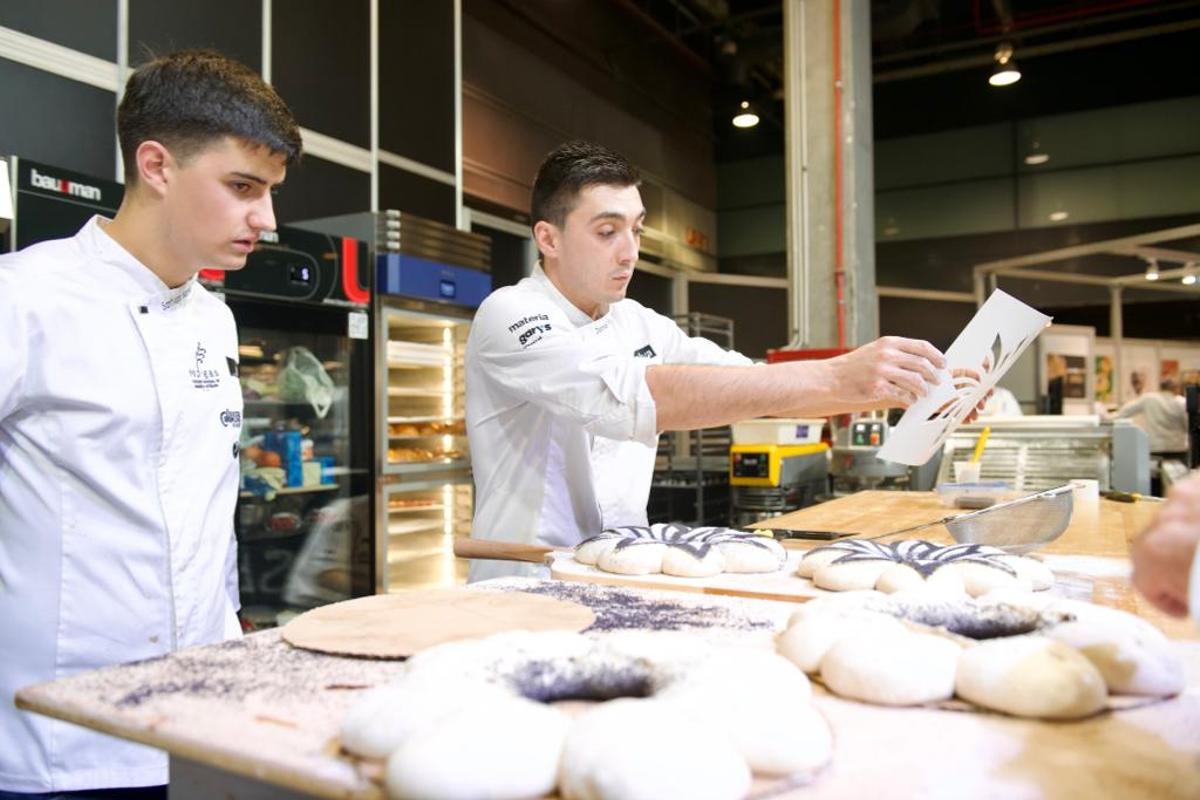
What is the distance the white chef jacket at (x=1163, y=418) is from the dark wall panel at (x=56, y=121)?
22.8ft

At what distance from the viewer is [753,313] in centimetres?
860

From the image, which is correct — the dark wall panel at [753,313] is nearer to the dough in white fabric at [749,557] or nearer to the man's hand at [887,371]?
the man's hand at [887,371]

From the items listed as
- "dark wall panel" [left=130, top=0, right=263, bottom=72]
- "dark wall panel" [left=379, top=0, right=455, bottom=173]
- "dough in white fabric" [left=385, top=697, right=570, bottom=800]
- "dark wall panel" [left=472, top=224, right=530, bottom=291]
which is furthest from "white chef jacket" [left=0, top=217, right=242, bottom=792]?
"dark wall panel" [left=472, top=224, right=530, bottom=291]

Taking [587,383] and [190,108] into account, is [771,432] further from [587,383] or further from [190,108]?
[190,108]

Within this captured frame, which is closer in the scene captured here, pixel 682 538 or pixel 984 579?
pixel 984 579

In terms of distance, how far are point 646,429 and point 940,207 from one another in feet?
28.1

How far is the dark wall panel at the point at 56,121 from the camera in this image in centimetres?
296

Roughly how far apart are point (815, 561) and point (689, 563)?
0.19 metres

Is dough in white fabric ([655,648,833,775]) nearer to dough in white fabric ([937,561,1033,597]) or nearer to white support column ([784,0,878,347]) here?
dough in white fabric ([937,561,1033,597])

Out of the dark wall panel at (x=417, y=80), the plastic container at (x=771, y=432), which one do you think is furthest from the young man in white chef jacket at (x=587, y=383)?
the dark wall panel at (x=417, y=80)

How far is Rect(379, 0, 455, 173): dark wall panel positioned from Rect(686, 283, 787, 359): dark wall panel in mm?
4078

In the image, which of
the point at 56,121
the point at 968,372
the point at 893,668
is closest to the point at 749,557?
the point at 968,372

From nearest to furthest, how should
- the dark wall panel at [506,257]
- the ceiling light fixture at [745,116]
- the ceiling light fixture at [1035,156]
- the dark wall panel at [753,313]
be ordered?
the dark wall panel at [506,257] → the ceiling light fixture at [745,116] → the dark wall panel at [753,313] → the ceiling light fixture at [1035,156]

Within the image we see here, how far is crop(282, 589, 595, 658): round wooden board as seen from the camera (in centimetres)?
93
